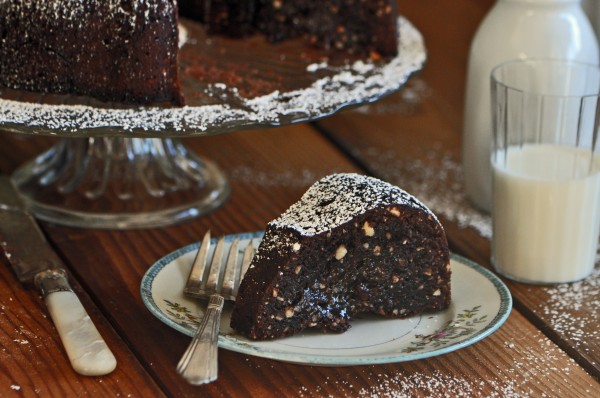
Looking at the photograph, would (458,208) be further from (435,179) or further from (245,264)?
(245,264)

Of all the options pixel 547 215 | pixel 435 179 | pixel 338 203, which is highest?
pixel 338 203

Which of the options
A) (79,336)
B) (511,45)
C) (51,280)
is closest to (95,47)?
(51,280)

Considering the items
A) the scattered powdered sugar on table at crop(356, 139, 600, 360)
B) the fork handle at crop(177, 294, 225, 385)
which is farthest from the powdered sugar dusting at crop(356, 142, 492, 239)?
the fork handle at crop(177, 294, 225, 385)

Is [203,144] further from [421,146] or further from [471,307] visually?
[471,307]

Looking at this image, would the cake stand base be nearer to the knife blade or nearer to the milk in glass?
the knife blade

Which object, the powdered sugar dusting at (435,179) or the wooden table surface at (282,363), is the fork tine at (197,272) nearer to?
the wooden table surface at (282,363)

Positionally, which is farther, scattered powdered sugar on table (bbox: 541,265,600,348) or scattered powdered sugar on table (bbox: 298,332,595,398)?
scattered powdered sugar on table (bbox: 541,265,600,348)

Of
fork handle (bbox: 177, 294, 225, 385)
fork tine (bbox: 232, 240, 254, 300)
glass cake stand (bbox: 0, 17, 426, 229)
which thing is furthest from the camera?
glass cake stand (bbox: 0, 17, 426, 229)

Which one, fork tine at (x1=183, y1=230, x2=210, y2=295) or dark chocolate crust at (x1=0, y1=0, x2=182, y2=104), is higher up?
dark chocolate crust at (x1=0, y1=0, x2=182, y2=104)
